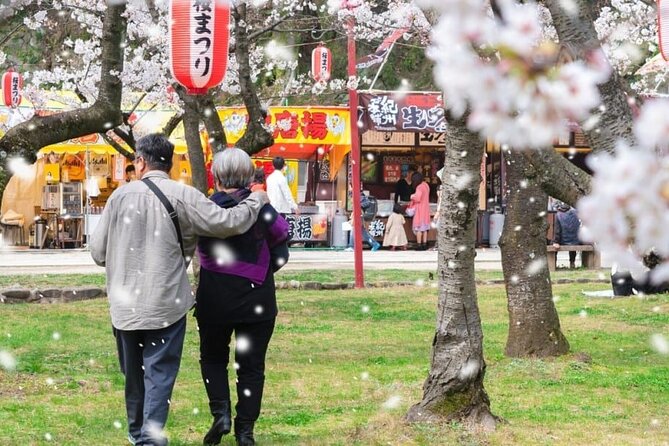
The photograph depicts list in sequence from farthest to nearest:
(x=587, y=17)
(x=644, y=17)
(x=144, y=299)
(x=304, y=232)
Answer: (x=304, y=232), (x=644, y=17), (x=144, y=299), (x=587, y=17)

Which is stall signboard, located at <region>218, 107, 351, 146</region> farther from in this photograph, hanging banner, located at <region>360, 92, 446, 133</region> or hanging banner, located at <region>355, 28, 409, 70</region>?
hanging banner, located at <region>355, 28, 409, 70</region>

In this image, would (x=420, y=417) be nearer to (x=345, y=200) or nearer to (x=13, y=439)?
(x=13, y=439)

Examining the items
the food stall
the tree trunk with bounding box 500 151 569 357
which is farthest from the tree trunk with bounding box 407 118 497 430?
the food stall

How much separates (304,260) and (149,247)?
15.0 metres

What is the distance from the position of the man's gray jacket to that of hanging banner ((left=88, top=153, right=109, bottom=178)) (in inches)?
819

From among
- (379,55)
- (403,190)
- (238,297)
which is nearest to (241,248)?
(238,297)

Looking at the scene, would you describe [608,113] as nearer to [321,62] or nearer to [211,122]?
[211,122]

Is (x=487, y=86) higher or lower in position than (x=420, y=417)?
higher

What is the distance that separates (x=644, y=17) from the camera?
56.0 ft

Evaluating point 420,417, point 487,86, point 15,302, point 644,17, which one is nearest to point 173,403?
point 420,417

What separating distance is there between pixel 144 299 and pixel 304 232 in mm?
19369

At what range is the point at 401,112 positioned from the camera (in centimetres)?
2292

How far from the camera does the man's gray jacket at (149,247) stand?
16.6 feet

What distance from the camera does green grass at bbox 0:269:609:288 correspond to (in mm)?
14464
